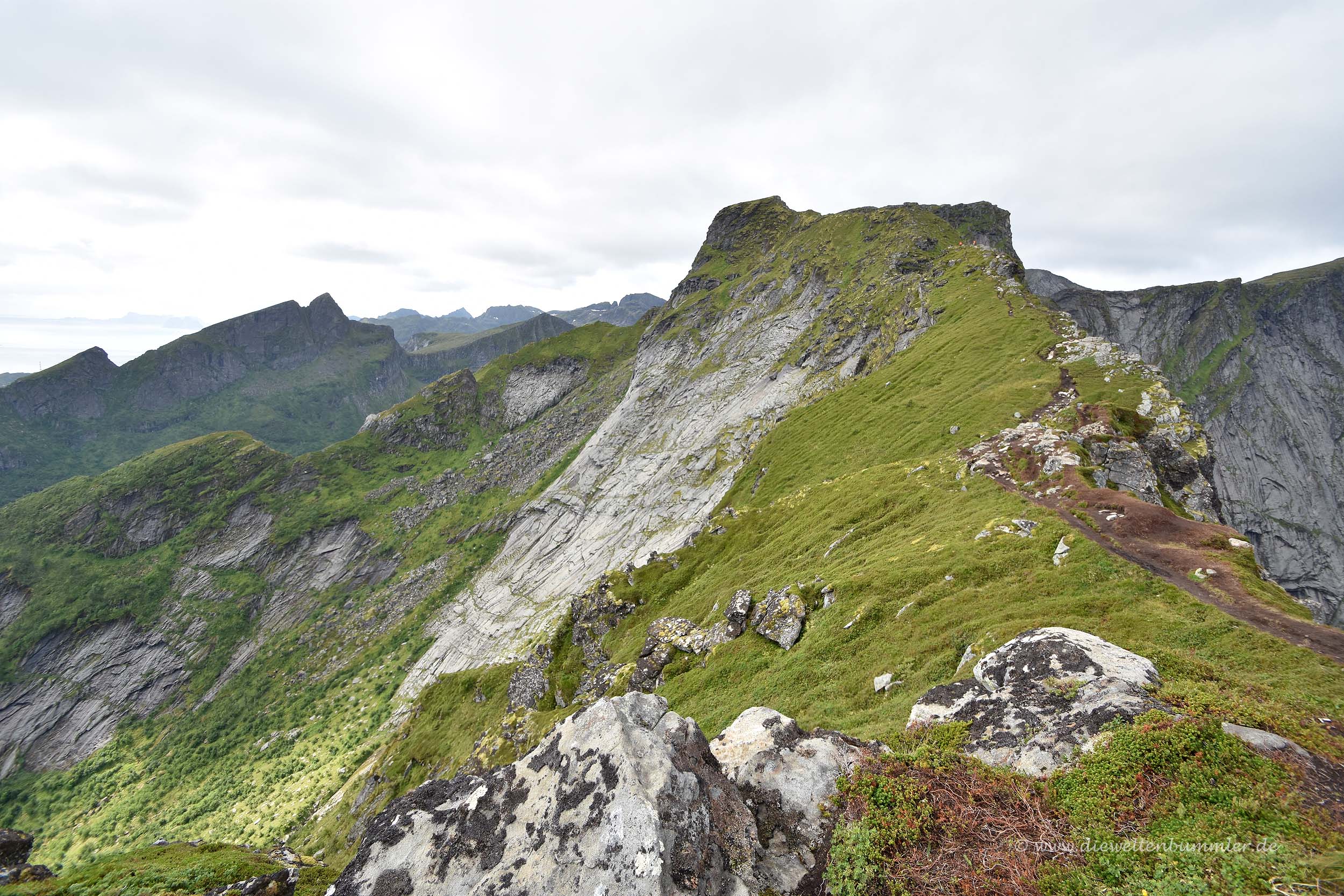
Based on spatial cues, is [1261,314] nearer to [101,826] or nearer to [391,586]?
[391,586]

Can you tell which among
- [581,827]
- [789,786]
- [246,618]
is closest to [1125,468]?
[789,786]

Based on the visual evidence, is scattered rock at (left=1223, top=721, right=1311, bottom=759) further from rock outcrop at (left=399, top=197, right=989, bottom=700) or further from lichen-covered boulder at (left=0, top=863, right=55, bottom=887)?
rock outcrop at (left=399, top=197, right=989, bottom=700)

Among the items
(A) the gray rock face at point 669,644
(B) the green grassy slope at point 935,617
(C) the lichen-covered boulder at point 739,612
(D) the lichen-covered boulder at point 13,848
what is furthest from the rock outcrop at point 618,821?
(A) the gray rock face at point 669,644

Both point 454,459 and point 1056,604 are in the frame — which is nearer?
point 1056,604

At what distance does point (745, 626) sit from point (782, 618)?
10.9ft

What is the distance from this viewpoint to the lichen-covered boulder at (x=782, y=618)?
1022 inches

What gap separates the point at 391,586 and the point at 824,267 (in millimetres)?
138786

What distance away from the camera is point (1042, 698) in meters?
11.4

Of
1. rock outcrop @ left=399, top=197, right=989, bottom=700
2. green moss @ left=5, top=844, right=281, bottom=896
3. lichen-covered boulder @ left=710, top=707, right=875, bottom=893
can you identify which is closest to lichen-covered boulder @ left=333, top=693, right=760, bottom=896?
lichen-covered boulder @ left=710, top=707, right=875, bottom=893

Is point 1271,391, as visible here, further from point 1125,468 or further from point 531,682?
point 531,682

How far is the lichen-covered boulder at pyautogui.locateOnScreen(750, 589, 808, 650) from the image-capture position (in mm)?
25969

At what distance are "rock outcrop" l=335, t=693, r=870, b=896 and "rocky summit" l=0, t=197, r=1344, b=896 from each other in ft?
0.23

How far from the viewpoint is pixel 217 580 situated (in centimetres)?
13125

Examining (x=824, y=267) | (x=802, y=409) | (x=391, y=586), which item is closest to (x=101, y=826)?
(x=391, y=586)
